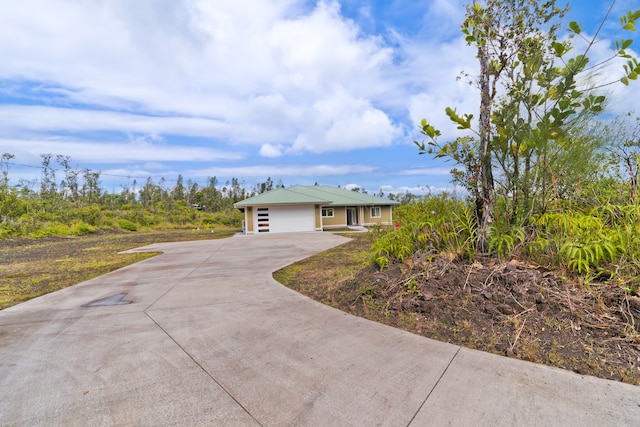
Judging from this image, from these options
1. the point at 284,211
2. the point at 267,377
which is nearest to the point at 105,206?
the point at 284,211

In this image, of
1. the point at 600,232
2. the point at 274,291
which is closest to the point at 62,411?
the point at 274,291

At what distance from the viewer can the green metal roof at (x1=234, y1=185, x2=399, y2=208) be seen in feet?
72.3

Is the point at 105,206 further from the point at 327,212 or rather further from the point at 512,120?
the point at 512,120

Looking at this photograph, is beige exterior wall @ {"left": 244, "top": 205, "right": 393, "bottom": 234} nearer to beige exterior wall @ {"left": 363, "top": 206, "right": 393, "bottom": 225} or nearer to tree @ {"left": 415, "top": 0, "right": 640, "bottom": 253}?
beige exterior wall @ {"left": 363, "top": 206, "right": 393, "bottom": 225}

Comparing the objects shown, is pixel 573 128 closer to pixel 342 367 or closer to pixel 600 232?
pixel 600 232

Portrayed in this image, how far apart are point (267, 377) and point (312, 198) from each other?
20.6 metres

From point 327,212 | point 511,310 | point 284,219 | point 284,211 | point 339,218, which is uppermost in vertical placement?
point 284,211

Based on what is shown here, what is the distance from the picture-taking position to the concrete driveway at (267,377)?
2.12m

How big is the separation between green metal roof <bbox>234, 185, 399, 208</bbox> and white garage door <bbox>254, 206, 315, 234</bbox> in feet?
2.42

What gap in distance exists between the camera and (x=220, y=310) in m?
4.56

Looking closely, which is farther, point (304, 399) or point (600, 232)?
point (600, 232)

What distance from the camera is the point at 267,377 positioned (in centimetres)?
265

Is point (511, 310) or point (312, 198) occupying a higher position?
point (312, 198)

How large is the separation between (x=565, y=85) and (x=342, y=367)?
417cm
